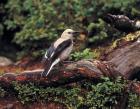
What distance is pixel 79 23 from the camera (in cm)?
1658

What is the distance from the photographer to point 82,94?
12.3 metres

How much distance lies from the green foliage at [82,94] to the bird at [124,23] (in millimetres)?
2360

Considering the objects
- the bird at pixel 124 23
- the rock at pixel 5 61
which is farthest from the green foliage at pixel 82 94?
the rock at pixel 5 61

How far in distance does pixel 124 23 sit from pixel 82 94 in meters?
2.72

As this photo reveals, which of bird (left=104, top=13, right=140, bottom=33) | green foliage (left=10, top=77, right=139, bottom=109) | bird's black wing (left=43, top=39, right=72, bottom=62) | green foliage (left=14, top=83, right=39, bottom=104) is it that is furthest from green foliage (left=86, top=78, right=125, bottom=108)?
bird (left=104, top=13, right=140, bottom=33)

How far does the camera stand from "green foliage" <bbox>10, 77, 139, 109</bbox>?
12094mm

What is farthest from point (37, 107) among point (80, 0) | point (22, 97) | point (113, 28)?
point (80, 0)

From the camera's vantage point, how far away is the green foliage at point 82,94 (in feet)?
39.7

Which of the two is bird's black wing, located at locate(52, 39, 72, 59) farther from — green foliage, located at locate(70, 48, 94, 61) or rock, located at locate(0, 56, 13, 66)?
rock, located at locate(0, 56, 13, 66)

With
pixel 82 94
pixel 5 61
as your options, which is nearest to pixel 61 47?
pixel 82 94

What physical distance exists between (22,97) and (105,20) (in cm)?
452

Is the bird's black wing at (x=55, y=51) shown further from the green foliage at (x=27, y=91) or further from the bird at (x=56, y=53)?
the green foliage at (x=27, y=91)

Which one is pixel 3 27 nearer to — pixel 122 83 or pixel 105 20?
pixel 105 20

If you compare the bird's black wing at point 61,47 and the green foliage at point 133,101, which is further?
the green foliage at point 133,101
